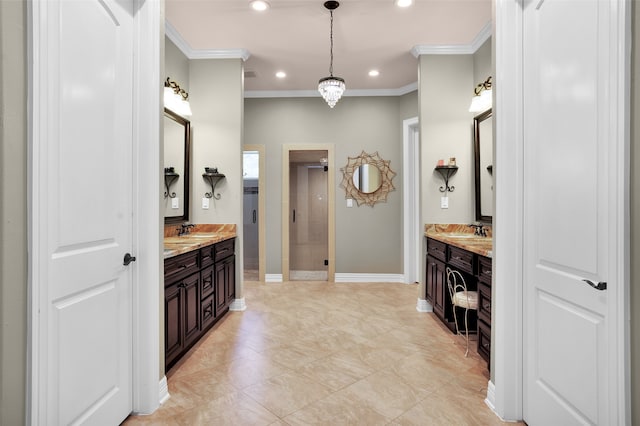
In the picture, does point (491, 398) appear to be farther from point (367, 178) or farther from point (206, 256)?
point (367, 178)

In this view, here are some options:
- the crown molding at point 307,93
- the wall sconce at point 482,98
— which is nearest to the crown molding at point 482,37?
the wall sconce at point 482,98

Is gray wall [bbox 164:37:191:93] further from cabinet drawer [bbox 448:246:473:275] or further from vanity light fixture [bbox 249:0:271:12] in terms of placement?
cabinet drawer [bbox 448:246:473:275]

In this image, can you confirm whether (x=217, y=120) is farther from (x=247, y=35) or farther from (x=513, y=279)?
(x=513, y=279)

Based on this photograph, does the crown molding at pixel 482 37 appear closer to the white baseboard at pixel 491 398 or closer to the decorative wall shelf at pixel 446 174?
the decorative wall shelf at pixel 446 174

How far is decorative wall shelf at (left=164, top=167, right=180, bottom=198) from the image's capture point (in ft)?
11.0

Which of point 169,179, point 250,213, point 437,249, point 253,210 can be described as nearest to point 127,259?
point 169,179

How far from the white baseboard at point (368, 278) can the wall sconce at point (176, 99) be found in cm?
315

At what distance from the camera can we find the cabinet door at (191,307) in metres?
2.64

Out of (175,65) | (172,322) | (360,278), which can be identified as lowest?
(360,278)

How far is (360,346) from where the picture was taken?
2850mm

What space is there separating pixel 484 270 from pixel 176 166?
9.94ft

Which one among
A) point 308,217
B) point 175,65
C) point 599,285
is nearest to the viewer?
point 599,285

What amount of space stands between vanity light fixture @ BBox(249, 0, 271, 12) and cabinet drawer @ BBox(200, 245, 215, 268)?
2204 millimetres

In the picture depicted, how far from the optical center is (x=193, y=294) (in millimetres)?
2785
